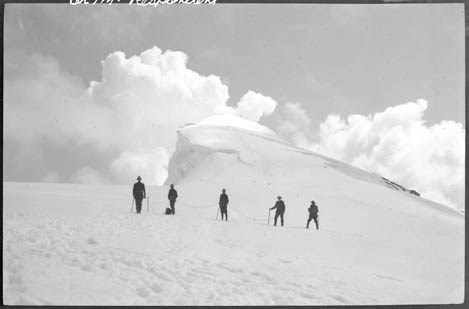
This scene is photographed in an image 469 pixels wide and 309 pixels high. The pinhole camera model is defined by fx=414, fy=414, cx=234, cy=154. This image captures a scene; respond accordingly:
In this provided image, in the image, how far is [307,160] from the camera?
29.6m

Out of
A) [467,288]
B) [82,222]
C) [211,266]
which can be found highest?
[82,222]

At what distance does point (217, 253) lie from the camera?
10617 mm

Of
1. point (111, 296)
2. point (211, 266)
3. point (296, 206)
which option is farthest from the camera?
point (296, 206)

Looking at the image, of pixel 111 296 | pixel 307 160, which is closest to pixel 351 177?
pixel 307 160

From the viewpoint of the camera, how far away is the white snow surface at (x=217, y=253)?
8734 mm

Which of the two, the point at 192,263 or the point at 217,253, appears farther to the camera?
the point at 217,253

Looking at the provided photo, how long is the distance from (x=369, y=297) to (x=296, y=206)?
1053 cm

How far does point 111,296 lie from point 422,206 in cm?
2025

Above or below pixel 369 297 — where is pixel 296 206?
above

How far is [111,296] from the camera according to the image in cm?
829

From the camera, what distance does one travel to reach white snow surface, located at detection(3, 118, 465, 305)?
8734 mm

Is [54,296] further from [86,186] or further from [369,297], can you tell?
[86,186]

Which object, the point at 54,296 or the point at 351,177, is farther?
the point at 351,177

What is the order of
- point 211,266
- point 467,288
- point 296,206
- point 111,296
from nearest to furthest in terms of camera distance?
point 111,296
point 211,266
point 467,288
point 296,206
